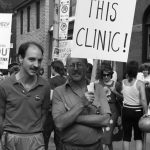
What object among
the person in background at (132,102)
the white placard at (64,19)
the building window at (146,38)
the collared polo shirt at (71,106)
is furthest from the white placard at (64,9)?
the building window at (146,38)

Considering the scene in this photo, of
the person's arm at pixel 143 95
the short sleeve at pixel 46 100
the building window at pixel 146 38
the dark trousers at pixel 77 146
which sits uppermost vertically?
the building window at pixel 146 38

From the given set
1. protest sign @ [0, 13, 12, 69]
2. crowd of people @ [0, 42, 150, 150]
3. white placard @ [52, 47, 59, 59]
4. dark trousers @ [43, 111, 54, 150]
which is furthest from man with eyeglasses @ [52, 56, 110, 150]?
white placard @ [52, 47, 59, 59]

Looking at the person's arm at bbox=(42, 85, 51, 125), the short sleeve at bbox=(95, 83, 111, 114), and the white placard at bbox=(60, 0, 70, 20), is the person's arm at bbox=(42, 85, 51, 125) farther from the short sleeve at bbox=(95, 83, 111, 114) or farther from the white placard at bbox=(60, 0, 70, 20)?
the white placard at bbox=(60, 0, 70, 20)

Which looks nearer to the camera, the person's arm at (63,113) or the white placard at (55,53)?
the person's arm at (63,113)

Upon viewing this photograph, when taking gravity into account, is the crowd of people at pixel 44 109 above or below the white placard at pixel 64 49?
below

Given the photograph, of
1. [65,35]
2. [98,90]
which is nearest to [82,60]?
[98,90]

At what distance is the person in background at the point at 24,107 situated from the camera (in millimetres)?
3719

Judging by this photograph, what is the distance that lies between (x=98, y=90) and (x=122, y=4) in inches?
35.6

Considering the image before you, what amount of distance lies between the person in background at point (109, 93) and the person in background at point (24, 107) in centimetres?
283

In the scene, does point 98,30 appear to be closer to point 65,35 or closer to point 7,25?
point 7,25

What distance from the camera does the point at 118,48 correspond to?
415cm

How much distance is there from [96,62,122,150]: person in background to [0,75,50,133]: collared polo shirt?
2885 mm

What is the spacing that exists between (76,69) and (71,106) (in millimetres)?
336

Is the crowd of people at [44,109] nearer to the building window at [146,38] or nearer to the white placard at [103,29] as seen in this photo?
the white placard at [103,29]
